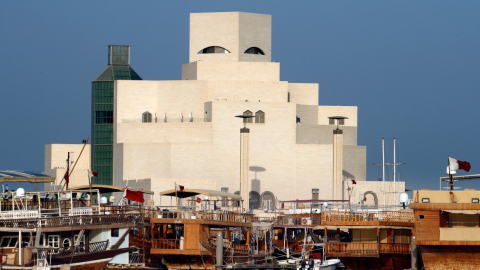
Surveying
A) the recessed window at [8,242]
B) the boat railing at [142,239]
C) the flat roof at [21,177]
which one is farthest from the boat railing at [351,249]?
the flat roof at [21,177]

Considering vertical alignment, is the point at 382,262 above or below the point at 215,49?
below

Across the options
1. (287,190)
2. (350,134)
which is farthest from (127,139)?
(350,134)

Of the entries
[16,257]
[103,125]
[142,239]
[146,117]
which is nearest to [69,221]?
[16,257]

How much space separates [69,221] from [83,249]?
58.0 inches

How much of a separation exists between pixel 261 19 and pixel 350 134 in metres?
13.3

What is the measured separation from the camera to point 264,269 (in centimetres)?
4331

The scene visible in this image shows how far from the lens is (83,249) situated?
40.3 metres

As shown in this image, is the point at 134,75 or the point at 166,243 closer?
the point at 166,243

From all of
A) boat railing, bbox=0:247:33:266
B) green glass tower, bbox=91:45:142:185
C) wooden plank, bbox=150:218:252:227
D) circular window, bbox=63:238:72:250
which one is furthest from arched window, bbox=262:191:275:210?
boat railing, bbox=0:247:33:266

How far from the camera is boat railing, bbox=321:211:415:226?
43906 mm

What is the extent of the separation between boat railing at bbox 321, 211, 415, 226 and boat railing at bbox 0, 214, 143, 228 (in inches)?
379

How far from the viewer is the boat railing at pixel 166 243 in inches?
1800

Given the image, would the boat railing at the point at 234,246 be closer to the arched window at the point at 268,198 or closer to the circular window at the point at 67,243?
the circular window at the point at 67,243

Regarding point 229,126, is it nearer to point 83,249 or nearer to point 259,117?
point 259,117
